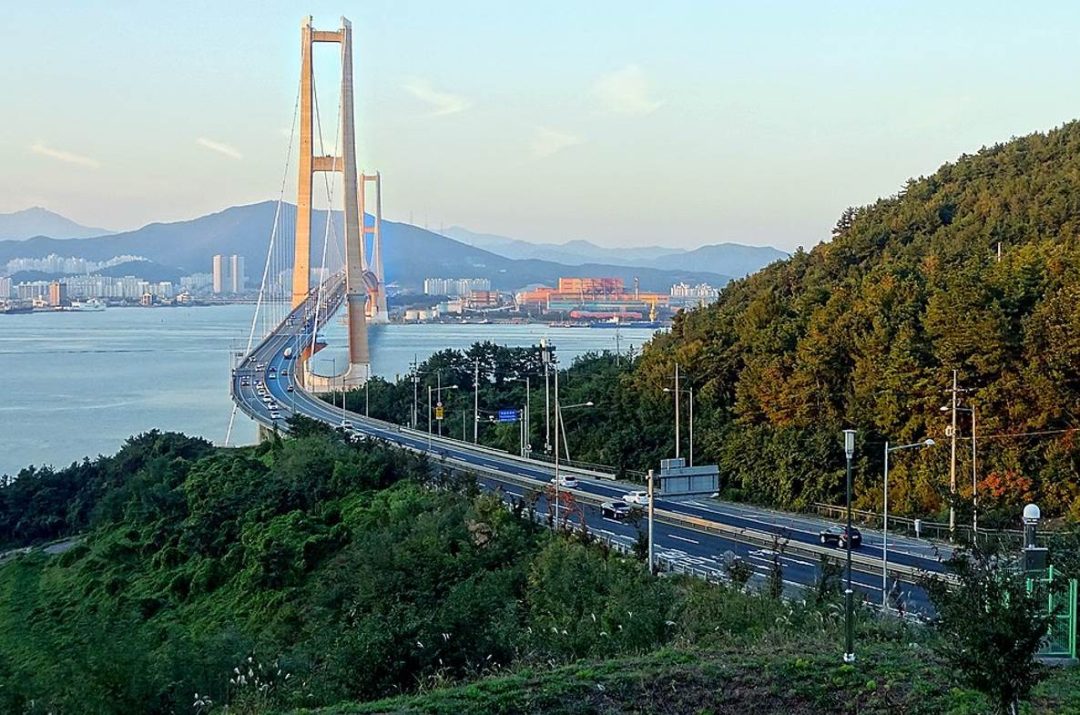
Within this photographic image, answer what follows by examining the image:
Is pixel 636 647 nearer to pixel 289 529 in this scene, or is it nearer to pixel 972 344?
pixel 289 529

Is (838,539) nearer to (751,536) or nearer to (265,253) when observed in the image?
(751,536)

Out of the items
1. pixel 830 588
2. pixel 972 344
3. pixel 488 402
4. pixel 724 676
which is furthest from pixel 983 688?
pixel 488 402

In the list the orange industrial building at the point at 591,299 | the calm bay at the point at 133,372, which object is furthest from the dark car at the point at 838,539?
the orange industrial building at the point at 591,299

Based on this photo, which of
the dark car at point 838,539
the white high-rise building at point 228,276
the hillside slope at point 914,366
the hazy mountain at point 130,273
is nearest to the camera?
the dark car at point 838,539

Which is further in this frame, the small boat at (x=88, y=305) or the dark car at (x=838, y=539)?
the small boat at (x=88, y=305)

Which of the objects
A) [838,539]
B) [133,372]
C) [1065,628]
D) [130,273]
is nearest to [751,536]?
[838,539]

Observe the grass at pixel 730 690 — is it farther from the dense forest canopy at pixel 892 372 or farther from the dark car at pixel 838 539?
the dark car at pixel 838 539

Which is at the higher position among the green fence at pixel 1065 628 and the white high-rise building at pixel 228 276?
the white high-rise building at pixel 228 276
